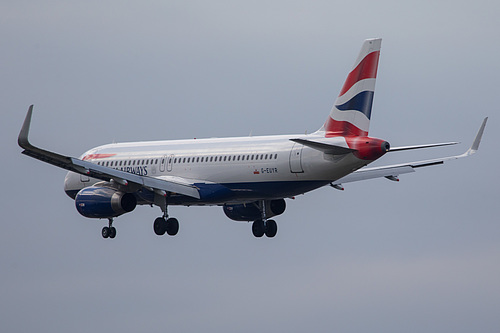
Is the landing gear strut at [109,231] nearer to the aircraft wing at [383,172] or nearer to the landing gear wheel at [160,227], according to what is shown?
the landing gear wheel at [160,227]

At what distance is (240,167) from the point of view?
2734 inches

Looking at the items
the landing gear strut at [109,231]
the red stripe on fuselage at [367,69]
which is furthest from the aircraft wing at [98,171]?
the red stripe on fuselage at [367,69]

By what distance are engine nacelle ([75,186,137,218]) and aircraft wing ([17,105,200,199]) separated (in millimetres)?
1188

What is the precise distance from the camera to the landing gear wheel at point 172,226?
2835 inches

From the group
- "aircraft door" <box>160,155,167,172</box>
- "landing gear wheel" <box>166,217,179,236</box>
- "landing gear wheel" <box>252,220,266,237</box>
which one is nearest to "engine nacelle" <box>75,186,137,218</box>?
"landing gear wheel" <box>166,217,179,236</box>

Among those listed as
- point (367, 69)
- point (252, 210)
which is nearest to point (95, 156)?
point (252, 210)

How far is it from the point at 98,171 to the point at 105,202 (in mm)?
3791

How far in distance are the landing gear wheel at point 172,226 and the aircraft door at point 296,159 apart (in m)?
8.81

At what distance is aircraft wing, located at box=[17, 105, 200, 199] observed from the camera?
61781 millimetres

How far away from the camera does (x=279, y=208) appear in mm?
73625

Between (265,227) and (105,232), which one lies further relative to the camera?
(105,232)

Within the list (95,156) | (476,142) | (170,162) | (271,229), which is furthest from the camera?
(95,156)

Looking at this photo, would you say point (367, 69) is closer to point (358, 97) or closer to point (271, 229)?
point (358, 97)

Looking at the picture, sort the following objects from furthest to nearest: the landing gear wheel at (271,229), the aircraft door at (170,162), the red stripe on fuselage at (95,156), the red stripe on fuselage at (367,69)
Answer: the red stripe on fuselage at (95,156) → the landing gear wheel at (271,229) → the aircraft door at (170,162) → the red stripe on fuselage at (367,69)
